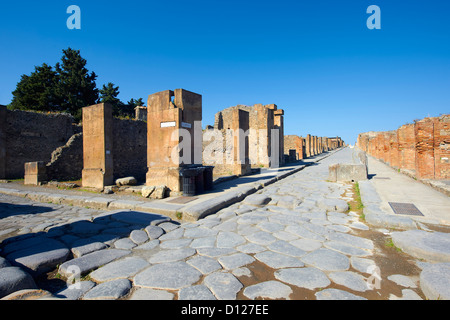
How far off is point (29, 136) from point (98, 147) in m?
7.18

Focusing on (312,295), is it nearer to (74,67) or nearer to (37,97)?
(37,97)

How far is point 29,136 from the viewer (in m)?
12.2

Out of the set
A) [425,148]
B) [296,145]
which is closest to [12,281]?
[425,148]

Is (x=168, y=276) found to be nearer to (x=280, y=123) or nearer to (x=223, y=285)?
(x=223, y=285)

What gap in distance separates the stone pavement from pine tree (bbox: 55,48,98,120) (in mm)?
26783

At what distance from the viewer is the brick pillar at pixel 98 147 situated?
26.8ft

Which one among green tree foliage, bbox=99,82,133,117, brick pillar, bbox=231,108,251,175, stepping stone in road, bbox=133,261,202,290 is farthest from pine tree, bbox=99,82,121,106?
stepping stone in road, bbox=133,261,202,290

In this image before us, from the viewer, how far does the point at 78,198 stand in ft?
18.7

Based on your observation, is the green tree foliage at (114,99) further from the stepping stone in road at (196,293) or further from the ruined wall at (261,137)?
the stepping stone in road at (196,293)

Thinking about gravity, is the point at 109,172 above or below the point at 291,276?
above
